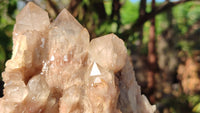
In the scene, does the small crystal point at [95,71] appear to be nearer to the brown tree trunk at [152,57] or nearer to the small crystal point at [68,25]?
the small crystal point at [68,25]

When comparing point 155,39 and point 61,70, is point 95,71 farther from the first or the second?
point 155,39

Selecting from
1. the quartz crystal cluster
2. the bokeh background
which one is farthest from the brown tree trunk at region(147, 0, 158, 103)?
the quartz crystal cluster

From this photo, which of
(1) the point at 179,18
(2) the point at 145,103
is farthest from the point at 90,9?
(1) the point at 179,18

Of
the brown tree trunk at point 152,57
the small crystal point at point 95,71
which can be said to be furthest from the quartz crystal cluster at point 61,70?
the brown tree trunk at point 152,57

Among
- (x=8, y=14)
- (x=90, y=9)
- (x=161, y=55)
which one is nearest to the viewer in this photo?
(x=8, y=14)

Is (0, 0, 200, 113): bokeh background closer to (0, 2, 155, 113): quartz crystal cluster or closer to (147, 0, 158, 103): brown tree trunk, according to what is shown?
(147, 0, 158, 103): brown tree trunk

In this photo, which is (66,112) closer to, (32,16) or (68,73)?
(68,73)
